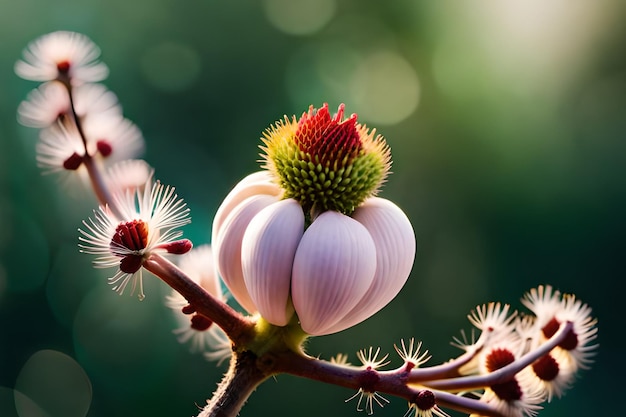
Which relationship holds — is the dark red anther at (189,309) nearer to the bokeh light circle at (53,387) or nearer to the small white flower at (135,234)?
the small white flower at (135,234)

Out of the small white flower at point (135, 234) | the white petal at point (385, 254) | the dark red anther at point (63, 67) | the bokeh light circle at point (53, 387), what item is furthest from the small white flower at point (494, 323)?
the bokeh light circle at point (53, 387)

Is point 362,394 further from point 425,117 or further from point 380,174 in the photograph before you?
point 425,117

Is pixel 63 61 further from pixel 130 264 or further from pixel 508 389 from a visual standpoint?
pixel 508 389

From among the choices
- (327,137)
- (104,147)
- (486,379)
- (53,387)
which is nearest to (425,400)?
Result: (486,379)

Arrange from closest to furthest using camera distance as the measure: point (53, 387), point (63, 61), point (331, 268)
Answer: point (331, 268) < point (63, 61) < point (53, 387)

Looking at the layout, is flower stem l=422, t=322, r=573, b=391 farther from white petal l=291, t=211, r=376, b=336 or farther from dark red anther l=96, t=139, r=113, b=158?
dark red anther l=96, t=139, r=113, b=158

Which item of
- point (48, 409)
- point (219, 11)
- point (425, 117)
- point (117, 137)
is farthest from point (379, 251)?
point (219, 11)
